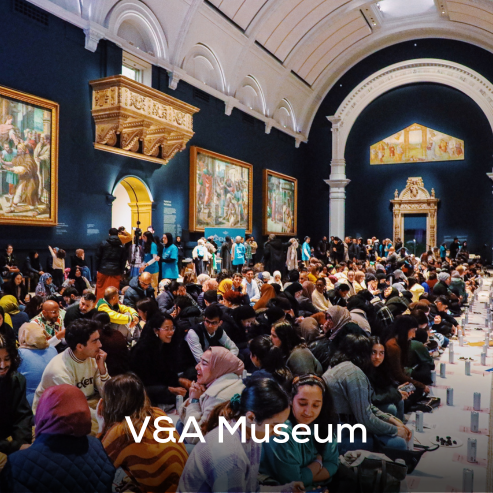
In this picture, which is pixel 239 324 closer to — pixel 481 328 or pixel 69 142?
pixel 481 328

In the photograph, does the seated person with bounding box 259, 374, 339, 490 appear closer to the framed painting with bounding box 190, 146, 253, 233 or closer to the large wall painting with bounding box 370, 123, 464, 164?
the framed painting with bounding box 190, 146, 253, 233

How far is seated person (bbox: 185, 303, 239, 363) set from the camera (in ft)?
17.3

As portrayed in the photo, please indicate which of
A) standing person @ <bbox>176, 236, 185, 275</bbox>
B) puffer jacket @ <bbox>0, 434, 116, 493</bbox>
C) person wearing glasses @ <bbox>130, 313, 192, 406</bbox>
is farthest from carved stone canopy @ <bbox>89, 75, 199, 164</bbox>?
puffer jacket @ <bbox>0, 434, 116, 493</bbox>

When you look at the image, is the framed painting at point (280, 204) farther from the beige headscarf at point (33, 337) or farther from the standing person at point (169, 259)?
A: the beige headscarf at point (33, 337)

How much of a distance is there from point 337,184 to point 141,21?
13.8 m

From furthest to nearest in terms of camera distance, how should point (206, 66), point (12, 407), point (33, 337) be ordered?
1. point (206, 66)
2. point (33, 337)
3. point (12, 407)

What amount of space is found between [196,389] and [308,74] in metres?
21.8

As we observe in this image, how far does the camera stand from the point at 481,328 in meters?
9.82

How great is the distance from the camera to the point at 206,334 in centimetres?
537

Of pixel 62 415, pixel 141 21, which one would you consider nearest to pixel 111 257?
pixel 62 415

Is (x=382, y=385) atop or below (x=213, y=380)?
below

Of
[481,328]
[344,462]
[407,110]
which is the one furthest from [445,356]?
[407,110]

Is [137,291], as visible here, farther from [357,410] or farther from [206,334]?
[357,410]

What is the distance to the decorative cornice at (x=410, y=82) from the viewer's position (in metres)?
22.2
